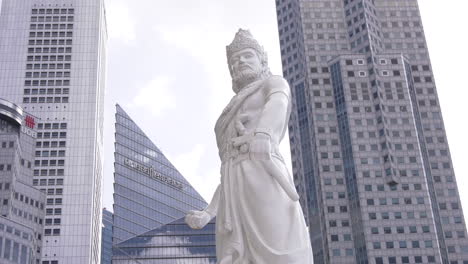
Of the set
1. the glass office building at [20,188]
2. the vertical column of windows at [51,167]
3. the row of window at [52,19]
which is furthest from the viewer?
the row of window at [52,19]

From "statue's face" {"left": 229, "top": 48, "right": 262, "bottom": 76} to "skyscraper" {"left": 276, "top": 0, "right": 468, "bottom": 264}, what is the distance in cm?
8778

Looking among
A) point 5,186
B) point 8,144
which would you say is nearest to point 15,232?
point 5,186

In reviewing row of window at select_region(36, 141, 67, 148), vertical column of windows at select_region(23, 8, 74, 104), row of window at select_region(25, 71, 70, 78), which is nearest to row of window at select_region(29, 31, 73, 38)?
vertical column of windows at select_region(23, 8, 74, 104)

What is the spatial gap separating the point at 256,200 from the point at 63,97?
11496 centimetres

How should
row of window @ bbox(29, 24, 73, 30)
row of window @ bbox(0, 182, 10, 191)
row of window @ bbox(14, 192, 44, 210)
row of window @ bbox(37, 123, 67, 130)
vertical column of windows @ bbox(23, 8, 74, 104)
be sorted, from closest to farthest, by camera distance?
row of window @ bbox(0, 182, 10, 191), row of window @ bbox(14, 192, 44, 210), row of window @ bbox(37, 123, 67, 130), vertical column of windows @ bbox(23, 8, 74, 104), row of window @ bbox(29, 24, 73, 30)

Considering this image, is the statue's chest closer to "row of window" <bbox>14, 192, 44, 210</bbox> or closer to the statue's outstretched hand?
the statue's outstretched hand

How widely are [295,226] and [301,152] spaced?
10268 cm

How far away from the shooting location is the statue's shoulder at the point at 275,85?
29.9ft

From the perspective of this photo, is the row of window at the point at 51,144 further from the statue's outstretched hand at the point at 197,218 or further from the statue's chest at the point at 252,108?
the statue's outstretched hand at the point at 197,218

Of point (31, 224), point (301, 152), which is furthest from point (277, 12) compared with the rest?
point (31, 224)

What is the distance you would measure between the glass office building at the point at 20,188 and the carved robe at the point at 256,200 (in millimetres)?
77796

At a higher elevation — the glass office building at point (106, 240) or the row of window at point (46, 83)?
the row of window at point (46, 83)

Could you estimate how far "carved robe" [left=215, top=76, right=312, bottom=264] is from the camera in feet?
Result: 26.9

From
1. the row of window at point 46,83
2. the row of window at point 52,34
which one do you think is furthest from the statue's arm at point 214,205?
the row of window at point 52,34
